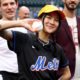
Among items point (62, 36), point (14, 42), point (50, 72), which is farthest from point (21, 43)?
point (62, 36)

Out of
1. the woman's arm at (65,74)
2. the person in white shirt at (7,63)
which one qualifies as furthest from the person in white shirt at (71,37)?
the person in white shirt at (7,63)

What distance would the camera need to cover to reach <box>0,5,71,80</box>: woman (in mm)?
3074

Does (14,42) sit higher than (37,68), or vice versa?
(14,42)

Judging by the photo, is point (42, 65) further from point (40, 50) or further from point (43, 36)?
point (43, 36)

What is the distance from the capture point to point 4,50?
3.17m

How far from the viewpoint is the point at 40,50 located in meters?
3.19

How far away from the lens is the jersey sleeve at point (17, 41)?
3.01 metres

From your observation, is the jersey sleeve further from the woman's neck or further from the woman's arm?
the woman's arm

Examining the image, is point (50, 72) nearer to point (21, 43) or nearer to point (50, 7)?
point (21, 43)

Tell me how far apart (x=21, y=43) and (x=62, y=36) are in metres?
0.89

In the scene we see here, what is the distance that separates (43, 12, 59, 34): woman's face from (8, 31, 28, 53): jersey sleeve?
0.86 feet

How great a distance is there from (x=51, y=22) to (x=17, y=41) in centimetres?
40

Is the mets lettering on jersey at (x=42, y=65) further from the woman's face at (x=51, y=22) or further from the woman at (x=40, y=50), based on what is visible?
the woman's face at (x=51, y=22)

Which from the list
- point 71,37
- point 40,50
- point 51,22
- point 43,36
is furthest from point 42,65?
point 71,37
